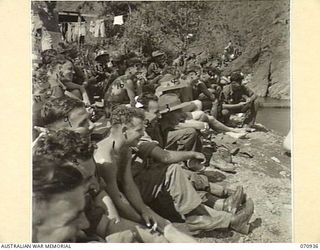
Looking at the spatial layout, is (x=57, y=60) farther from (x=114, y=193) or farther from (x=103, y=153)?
(x=114, y=193)

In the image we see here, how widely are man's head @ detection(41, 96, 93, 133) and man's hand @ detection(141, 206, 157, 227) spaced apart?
825 millimetres

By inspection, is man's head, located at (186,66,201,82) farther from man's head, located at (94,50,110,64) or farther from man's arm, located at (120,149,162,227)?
man's arm, located at (120,149,162,227)

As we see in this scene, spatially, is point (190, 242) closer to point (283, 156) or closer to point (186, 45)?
point (283, 156)

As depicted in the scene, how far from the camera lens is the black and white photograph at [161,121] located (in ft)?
14.9

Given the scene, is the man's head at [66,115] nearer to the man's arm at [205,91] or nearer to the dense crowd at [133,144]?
the dense crowd at [133,144]

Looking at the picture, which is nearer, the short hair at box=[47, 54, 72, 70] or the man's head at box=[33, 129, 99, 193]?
the man's head at box=[33, 129, 99, 193]

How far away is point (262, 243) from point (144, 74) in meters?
1.74

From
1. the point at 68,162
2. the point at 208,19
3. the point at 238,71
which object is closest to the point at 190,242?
the point at 68,162

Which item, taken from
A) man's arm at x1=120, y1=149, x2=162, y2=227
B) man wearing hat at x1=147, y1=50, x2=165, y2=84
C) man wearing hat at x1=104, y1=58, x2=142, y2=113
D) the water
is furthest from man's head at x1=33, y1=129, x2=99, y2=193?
the water

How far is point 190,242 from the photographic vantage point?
180 inches

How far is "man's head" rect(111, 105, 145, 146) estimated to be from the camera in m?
4.63

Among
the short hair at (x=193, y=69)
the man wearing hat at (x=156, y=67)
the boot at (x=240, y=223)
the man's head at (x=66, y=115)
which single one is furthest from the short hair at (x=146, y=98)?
the boot at (x=240, y=223)

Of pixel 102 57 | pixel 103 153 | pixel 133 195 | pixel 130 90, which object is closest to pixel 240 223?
pixel 133 195

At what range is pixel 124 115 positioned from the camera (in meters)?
4.66
